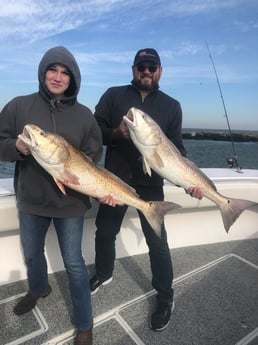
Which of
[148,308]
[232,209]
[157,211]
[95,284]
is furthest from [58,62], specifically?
[148,308]

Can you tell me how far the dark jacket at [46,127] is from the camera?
2.63m

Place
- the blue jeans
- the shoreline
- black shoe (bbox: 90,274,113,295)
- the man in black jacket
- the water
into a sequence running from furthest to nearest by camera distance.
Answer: the shoreline, the water, black shoe (bbox: 90,274,113,295), the man in black jacket, the blue jeans

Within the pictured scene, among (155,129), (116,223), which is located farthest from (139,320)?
(155,129)

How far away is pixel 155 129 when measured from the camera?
281cm

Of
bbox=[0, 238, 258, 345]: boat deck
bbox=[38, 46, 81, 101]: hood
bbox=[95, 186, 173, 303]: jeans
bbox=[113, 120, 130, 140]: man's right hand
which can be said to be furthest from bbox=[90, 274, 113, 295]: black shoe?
bbox=[38, 46, 81, 101]: hood

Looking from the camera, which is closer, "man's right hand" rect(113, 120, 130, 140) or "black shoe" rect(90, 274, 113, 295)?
"man's right hand" rect(113, 120, 130, 140)

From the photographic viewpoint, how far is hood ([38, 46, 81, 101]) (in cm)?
263

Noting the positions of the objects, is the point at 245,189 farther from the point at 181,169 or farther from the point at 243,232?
the point at 181,169

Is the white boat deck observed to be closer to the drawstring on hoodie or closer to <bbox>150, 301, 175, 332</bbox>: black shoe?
<bbox>150, 301, 175, 332</bbox>: black shoe

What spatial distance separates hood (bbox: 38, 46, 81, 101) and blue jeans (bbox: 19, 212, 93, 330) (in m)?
0.99

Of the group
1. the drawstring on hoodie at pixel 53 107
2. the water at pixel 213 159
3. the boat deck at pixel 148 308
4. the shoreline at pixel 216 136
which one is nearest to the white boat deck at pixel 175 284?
the boat deck at pixel 148 308

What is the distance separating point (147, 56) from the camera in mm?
3104

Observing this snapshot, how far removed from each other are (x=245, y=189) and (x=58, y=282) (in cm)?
277

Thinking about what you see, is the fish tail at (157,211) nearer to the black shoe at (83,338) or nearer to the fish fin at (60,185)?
the fish fin at (60,185)
